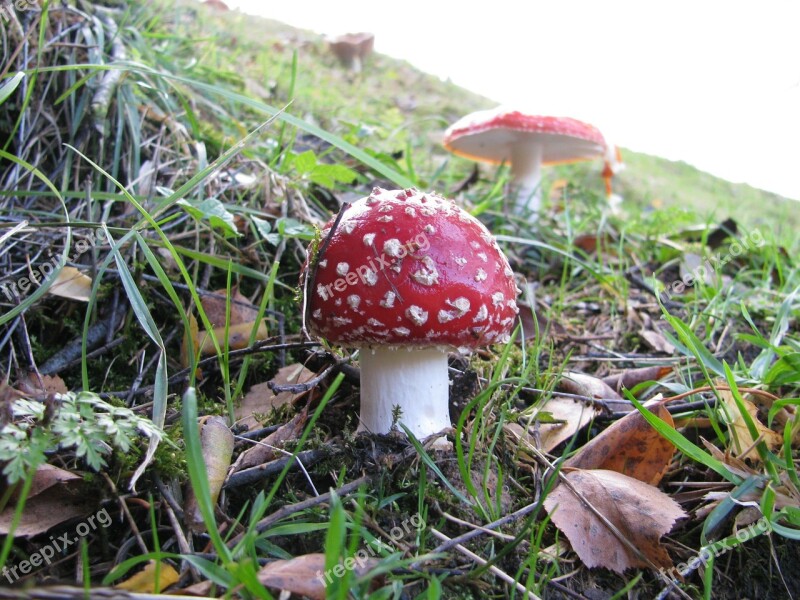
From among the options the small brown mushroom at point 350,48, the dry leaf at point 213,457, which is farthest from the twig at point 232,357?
the small brown mushroom at point 350,48

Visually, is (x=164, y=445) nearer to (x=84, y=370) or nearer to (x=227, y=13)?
(x=84, y=370)

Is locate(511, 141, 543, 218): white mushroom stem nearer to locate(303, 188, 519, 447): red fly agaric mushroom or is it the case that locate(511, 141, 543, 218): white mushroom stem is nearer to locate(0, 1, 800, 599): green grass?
locate(0, 1, 800, 599): green grass

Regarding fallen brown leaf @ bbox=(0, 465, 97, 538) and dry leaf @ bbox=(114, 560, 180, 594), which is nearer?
dry leaf @ bbox=(114, 560, 180, 594)

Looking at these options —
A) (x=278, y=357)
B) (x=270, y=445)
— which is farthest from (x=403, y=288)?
(x=278, y=357)

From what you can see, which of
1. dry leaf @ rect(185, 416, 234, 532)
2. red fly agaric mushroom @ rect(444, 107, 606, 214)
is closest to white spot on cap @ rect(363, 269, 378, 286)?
dry leaf @ rect(185, 416, 234, 532)

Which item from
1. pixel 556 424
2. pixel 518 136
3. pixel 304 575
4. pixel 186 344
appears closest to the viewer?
pixel 304 575

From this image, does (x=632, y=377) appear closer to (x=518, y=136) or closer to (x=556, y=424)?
(x=556, y=424)

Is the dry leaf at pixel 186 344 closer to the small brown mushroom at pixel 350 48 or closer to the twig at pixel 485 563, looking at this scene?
the twig at pixel 485 563
